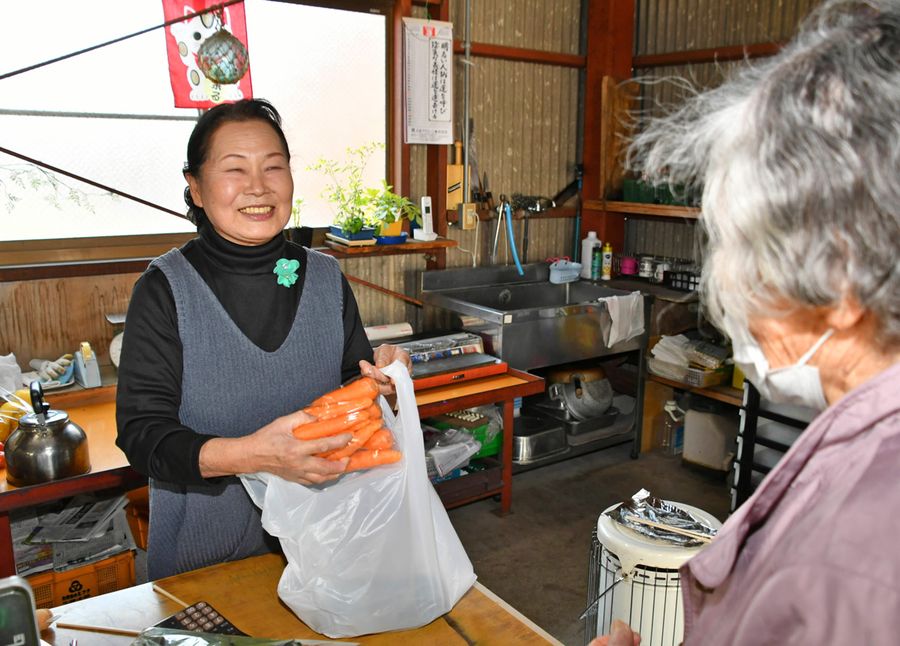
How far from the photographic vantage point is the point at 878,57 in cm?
64

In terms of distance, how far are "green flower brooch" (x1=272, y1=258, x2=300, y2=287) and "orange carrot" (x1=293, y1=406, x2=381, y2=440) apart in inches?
18.8

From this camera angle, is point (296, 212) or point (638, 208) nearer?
point (296, 212)

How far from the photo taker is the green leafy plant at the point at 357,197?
142 inches

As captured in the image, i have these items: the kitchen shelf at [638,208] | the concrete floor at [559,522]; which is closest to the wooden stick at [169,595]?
the concrete floor at [559,522]

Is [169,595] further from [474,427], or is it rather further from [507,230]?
[507,230]

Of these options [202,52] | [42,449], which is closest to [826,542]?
[42,449]

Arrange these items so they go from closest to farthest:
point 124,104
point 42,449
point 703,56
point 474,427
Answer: point 42,449
point 124,104
point 474,427
point 703,56

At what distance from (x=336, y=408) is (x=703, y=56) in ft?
12.0

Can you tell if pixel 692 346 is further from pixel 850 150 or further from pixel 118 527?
pixel 850 150

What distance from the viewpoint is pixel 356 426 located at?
1.38 meters

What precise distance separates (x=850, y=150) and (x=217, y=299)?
131 centimetres

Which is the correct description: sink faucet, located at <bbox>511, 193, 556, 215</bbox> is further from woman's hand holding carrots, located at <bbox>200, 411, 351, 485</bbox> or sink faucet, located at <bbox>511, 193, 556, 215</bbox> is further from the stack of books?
woman's hand holding carrots, located at <bbox>200, 411, 351, 485</bbox>

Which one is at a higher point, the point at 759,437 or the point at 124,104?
the point at 124,104

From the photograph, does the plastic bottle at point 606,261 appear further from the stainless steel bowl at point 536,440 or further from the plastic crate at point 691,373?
the stainless steel bowl at point 536,440
